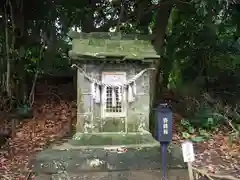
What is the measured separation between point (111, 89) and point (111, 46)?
837 mm

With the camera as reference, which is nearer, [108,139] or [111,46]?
[108,139]

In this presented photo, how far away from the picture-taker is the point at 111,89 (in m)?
6.18

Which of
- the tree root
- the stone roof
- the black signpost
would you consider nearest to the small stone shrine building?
the stone roof

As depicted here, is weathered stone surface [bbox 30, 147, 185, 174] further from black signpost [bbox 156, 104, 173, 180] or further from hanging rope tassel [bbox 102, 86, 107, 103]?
hanging rope tassel [bbox 102, 86, 107, 103]

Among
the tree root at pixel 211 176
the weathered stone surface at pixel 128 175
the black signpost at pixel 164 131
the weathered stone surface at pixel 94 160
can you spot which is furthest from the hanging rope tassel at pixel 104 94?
the tree root at pixel 211 176

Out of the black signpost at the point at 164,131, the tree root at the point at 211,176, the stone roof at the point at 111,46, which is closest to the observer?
the black signpost at the point at 164,131

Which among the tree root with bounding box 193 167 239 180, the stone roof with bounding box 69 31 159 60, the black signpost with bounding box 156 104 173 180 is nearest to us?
the black signpost with bounding box 156 104 173 180

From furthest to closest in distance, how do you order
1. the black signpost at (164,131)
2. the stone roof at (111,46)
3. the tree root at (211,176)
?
the stone roof at (111,46) → the tree root at (211,176) → the black signpost at (164,131)

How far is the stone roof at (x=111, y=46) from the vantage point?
607 cm

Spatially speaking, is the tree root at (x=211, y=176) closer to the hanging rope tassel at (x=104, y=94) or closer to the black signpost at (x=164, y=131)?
the black signpost at (x=164, y=131)

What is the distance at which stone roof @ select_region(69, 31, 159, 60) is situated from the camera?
607cm

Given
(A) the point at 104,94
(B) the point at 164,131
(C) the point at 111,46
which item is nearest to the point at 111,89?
(A) the point at 104,94

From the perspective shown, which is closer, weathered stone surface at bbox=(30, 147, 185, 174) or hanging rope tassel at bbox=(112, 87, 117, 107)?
weathered stone surface at bbox=(30, 147, 185, 174)

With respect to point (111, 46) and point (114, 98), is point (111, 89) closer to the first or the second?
point (114, 98)
